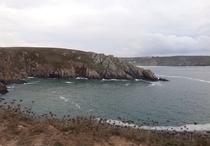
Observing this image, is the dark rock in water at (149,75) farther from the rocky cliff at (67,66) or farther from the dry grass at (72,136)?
the dry grass at (72,136)

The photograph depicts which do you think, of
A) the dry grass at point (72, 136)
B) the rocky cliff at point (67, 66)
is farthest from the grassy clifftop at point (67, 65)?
the dry grass at point (72, 136)

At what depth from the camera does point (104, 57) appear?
129m

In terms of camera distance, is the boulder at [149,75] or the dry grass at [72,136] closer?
the dry grass at [72,136]

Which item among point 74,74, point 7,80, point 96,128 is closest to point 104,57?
point 74,74

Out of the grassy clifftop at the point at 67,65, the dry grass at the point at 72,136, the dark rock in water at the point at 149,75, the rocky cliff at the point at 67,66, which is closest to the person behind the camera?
the dry grass at the point at 72,136

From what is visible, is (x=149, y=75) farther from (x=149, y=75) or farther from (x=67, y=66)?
(x=67, y=66)

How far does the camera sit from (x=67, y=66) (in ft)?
388

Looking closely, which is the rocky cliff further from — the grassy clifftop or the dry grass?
the dry grass

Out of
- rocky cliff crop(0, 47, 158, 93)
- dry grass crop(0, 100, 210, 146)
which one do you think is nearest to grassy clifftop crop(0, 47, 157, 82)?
rocky cliff crop(0, 47, 158, 93)

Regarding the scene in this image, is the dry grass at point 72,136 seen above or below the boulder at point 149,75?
above

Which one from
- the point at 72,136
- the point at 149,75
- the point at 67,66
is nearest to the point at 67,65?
the point at 67,66

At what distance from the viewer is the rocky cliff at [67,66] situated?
369ft

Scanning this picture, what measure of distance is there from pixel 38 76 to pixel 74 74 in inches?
801

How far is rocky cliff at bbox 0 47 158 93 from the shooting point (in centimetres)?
11256
